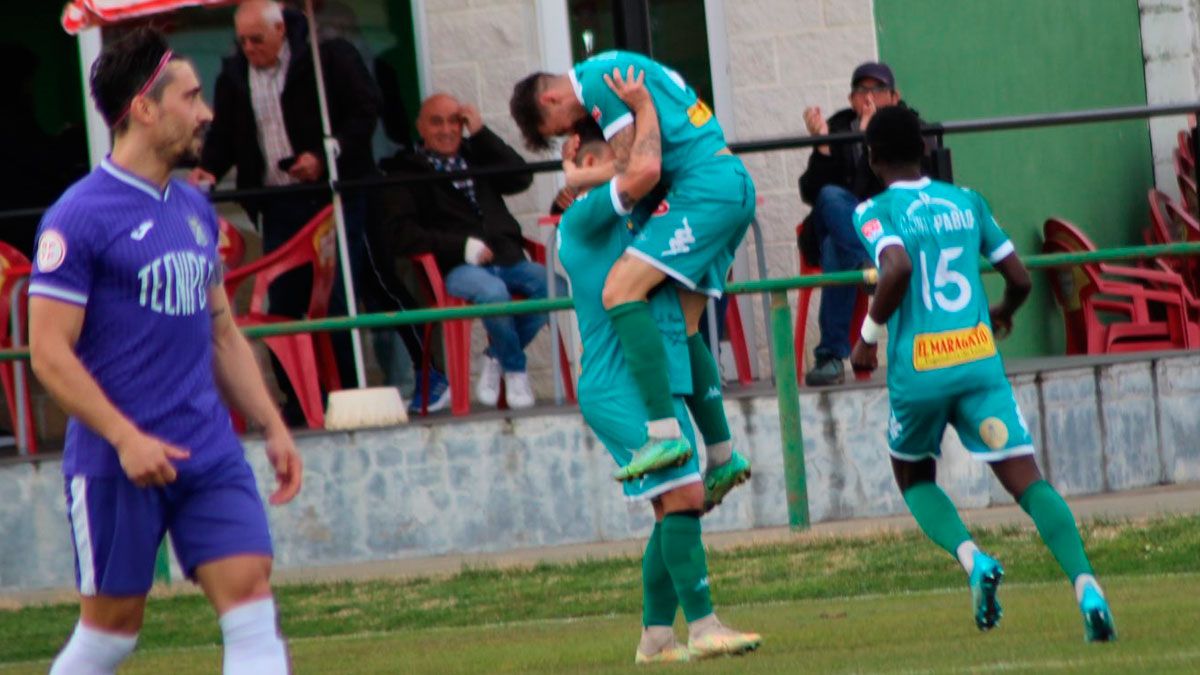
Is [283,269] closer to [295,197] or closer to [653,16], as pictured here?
[295,197]

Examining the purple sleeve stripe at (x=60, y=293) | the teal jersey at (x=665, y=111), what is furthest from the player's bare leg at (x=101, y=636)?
the teal jersey at (x=665, y=111)

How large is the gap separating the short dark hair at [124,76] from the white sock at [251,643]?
1.14 meters

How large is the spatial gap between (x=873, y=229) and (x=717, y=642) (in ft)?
4.51

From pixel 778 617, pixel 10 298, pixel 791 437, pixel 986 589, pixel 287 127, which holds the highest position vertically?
pixel 287 127

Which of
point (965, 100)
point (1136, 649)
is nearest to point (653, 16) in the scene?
point (965, 100)

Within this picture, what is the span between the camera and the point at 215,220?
576cm

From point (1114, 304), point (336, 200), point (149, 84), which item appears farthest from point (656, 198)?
point (1114, 304)

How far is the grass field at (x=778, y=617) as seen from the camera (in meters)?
7.04

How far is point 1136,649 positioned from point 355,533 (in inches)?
223

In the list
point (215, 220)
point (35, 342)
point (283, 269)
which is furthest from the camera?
point (283, 269)

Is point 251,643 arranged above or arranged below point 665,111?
below

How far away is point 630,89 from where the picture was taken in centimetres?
723

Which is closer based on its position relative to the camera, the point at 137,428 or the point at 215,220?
the point at 137,428

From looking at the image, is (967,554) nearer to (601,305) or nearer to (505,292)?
(601,305)
